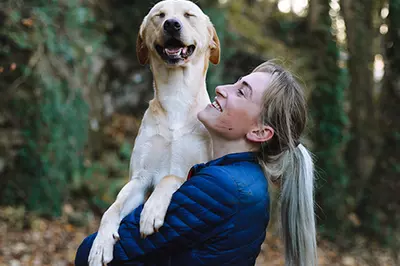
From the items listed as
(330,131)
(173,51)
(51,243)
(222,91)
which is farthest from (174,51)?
(330,131)

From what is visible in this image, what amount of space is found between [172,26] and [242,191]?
0.80m

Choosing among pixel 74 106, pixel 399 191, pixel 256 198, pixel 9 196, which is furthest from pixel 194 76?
pixel 399 191

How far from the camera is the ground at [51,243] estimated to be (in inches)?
209

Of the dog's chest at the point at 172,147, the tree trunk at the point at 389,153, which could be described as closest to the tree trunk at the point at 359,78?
the tree trunk at the point at 389,153

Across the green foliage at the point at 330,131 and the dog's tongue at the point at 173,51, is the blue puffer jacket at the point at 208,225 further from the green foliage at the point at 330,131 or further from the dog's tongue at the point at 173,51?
the green foliage at the point at 330,131

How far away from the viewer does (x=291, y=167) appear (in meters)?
1.97

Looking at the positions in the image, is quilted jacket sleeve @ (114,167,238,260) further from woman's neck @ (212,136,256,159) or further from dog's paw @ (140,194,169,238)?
woman's neck @ (212,136,256,159)

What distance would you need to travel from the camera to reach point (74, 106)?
5812mm

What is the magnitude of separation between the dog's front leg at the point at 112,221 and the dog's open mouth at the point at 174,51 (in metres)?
0.53

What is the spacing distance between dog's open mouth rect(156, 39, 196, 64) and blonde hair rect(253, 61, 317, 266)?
15.8 inches

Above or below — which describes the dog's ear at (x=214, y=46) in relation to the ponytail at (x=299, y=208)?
above

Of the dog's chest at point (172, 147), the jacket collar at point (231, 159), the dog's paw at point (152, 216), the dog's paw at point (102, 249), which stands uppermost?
the jacket collar at point (231, 159)

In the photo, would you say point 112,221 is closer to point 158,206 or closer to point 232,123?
point 158,206

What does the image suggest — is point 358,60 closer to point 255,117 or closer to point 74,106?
point 74,106
